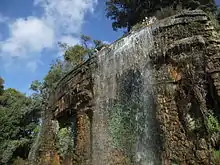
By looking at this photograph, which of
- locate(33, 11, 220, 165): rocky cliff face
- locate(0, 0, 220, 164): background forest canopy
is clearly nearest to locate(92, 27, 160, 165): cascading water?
locate(33, 11, 220, 165): rocky cliff face

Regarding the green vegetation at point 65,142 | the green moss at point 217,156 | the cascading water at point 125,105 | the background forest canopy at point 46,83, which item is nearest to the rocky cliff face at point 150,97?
the cascading water at point 125,105

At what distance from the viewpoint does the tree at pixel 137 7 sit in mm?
16953

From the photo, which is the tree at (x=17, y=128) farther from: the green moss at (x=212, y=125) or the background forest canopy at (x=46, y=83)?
the green moss at (x=212, y=125)

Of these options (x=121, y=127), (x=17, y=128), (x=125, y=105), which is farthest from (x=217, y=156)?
(x=17, y=128)

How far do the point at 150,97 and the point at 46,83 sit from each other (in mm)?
17489

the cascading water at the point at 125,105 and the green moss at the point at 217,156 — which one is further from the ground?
the cascading water at the point at 125,105

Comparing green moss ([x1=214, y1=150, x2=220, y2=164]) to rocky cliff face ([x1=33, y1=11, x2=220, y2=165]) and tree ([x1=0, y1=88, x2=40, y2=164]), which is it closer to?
rocky cliff face ([x1=33, y1=11, x2=220, y2=165])

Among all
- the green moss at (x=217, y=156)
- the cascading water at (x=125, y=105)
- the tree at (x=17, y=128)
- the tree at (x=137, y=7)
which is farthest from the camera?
the tree at (x=17, y=128)

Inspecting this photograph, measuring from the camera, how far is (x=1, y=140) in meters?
20.9

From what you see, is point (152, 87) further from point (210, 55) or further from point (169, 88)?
point (210, 55)

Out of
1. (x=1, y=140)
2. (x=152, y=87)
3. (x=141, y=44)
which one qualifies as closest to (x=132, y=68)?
(x=141, y=44)

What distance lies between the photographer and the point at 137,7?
18.9 m

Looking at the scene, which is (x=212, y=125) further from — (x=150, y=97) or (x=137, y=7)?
(x=137, y=7)

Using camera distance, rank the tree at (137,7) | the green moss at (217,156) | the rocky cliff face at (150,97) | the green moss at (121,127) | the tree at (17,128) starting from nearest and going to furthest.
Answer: the green moss at (217,156) < the rocky cliff face at (150,97) < the green moss at (121,127) < the tree at (137,7) < the tree at (17,128)
